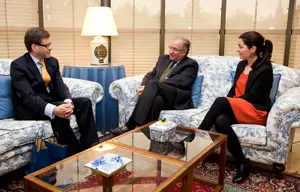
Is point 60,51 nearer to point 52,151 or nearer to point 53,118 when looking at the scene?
point 53,118

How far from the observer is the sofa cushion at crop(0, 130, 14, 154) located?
1922mm

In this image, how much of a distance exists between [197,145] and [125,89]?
1.12 metres

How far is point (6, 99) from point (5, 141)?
0.52m

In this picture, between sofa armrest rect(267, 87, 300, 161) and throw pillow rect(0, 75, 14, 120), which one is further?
throw pillow rect(0, 75, 14, 120)

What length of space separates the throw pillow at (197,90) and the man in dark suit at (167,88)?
5cm

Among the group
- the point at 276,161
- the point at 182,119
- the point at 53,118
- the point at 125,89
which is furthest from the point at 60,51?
the point at 276,161

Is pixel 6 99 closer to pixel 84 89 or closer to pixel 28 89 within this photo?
pixel 28 89

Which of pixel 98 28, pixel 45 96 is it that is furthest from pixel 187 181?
pixel 98 28


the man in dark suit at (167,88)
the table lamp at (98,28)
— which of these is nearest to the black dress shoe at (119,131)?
the man in dark suit at (167,88)

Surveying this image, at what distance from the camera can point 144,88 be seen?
271 cm

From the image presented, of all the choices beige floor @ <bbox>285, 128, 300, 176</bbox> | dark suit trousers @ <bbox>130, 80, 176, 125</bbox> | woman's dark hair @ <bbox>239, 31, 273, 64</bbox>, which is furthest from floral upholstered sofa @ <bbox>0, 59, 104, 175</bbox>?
beige floor @ <bbox>285, 128, 300, 176</bbox>

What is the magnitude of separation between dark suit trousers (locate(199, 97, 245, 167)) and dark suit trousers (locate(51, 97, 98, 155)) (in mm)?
853

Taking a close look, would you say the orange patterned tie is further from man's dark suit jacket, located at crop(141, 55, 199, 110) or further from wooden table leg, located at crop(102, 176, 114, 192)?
wooden table leg, located at crop(102, 176, 114, 192)

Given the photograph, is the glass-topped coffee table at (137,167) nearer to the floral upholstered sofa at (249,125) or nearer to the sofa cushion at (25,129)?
the floral upholstered sofa at (249,125)
